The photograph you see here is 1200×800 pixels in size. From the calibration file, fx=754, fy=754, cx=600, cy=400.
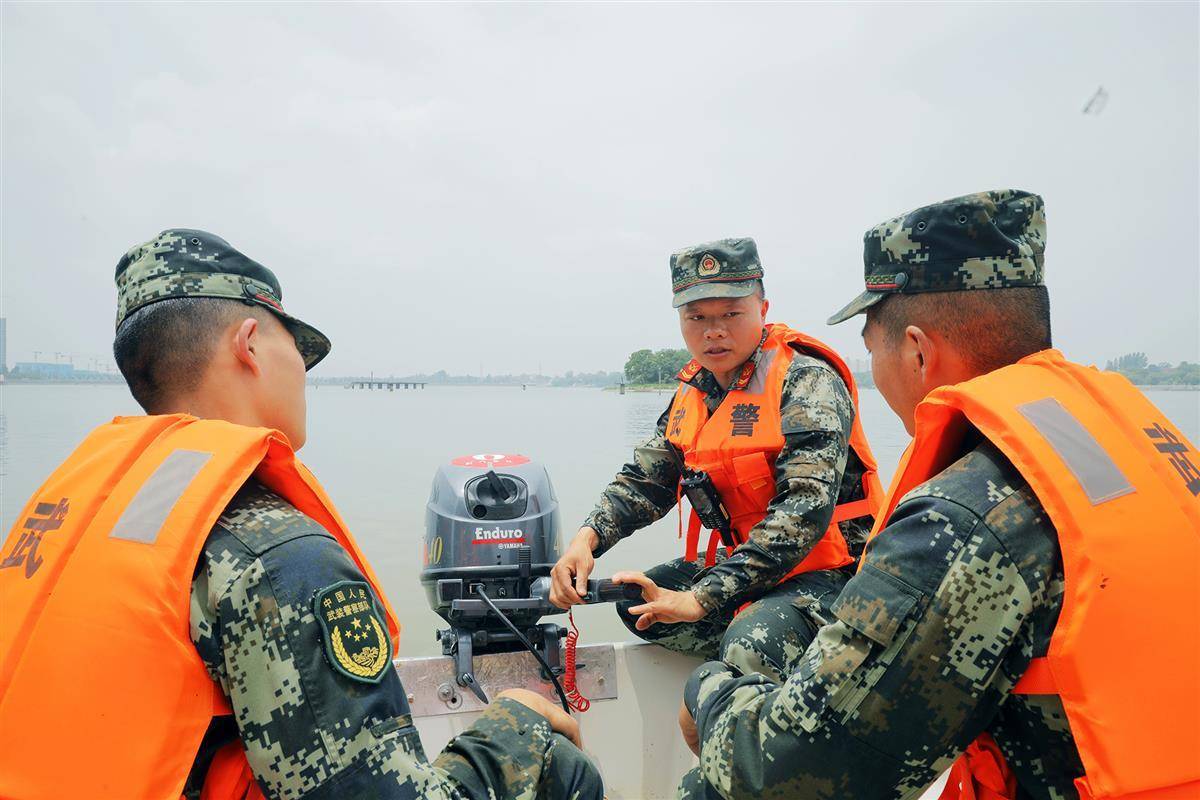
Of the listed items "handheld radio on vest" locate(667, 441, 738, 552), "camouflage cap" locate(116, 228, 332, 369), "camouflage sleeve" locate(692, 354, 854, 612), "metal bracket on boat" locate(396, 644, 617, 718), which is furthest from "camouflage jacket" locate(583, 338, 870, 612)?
"camouflage cap" locate(116, 228, 332, 369)

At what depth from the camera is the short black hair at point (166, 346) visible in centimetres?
130

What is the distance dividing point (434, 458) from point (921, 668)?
46.4ft

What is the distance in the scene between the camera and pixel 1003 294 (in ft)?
4.32

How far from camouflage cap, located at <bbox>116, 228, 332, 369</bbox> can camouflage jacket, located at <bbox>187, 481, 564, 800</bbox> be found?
0.49 meters

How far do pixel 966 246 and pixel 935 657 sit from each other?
0.72 metres

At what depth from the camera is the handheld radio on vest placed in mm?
2672

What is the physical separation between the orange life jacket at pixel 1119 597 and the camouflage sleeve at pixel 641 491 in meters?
1.91

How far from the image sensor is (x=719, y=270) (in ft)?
8.88

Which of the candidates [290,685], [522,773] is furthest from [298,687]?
[522,773]

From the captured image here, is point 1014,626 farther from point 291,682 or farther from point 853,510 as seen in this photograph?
point 853,510

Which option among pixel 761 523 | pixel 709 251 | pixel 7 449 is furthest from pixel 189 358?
pixel 7 449

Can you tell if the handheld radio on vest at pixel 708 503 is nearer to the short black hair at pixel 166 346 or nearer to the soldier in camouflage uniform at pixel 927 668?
the soldier in camouflage uniform at pixel 927 668

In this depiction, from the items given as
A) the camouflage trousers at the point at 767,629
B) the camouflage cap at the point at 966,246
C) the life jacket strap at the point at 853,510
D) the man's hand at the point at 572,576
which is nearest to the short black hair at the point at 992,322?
the camouflage cap at the point at 966,246

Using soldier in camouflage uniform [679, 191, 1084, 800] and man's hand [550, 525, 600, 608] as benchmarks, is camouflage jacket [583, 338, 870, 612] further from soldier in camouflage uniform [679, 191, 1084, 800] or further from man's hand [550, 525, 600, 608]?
soldier in camouflage uniform [679, 191, 1084, 800]
